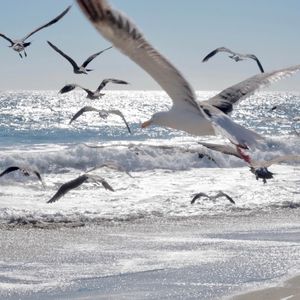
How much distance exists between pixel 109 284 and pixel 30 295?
0.93 m

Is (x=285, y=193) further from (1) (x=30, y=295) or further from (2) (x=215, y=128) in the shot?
(2) (x=215, y=128)

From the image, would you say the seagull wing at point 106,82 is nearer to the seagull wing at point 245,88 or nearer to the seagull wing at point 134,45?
the seagull wing at point 245,88

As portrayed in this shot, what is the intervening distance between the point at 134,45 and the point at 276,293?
3738 mm

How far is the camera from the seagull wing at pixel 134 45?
5574mm

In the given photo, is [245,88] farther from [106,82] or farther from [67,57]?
[67,57]

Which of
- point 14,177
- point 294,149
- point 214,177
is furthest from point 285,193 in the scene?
point 294,149

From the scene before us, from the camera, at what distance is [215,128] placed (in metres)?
7.06

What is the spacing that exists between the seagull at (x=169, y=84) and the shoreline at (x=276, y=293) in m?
1.88

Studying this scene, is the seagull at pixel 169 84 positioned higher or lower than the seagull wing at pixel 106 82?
higher

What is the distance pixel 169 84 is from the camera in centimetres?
686

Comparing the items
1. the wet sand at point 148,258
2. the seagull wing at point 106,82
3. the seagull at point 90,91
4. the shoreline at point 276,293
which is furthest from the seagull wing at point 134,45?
the seagull wing at point 106,82

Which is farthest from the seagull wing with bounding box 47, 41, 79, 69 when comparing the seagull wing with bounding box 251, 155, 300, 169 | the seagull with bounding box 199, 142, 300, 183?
the seagull wing with bounding box 251, 155, 300, 169

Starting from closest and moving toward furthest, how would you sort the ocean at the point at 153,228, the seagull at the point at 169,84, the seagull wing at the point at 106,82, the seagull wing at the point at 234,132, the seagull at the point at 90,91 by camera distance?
1. the seagull at the point at 169,84
2. the seagull wing at the point at 234,132
3. the ocean at the point at 153,228
4. the seagull at the point at 90,91
5. the seagull wing at the point at 106,82

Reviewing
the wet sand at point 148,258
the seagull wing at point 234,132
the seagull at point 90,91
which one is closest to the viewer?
the seagull wing at point 234,132
